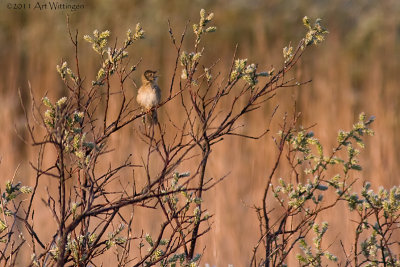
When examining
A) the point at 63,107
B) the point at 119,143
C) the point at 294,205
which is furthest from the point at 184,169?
the point at 63,107

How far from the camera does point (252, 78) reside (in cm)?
221

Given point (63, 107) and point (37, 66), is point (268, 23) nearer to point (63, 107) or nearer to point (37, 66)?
point (37, 66)

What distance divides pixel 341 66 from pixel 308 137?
156 inches

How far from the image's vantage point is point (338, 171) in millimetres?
5082

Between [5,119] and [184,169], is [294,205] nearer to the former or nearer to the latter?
[184,169]

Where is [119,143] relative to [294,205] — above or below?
above

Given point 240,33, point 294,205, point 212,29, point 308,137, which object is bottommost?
point 294,205

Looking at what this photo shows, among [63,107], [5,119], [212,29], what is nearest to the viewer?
[63,107]

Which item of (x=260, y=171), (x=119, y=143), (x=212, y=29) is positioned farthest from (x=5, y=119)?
(x=212, y=29)

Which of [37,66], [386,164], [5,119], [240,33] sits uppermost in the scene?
[240,33]

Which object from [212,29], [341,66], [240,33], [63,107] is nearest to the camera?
[63,107]

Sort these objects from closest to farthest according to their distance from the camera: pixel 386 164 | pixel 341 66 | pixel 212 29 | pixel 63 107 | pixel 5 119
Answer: pixel 63 107 < pixel 212 29 < pixel 386 164 < pixel 5 119 < pixel 341 66

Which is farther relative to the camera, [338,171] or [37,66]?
[37,66]

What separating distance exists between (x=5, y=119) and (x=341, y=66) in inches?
103
